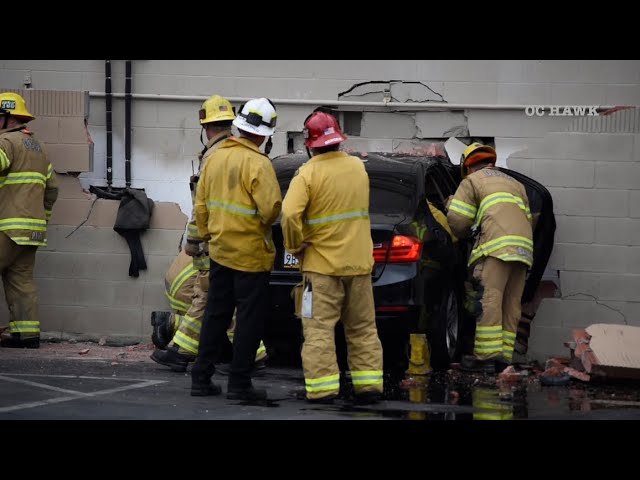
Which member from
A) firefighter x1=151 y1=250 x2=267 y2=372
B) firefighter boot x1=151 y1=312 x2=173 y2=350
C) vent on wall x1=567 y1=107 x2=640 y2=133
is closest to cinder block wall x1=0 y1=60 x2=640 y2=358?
vent on wall x1=567 y1=107 x2=640 y2=133

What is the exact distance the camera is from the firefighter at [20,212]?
9.63 meters

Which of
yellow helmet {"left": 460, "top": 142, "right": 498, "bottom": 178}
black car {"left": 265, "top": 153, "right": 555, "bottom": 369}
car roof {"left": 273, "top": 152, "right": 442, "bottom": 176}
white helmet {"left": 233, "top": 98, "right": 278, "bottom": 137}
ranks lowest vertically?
black car {"left": 265, "top": 153, "right": 555, "bottom": 369}

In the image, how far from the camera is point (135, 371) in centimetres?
875

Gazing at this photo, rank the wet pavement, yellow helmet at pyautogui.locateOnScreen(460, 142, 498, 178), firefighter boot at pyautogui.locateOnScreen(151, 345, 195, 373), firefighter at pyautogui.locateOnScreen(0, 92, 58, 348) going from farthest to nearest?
firefighter at pyautogui.locateOnScreen(0, 92, 58, 348) < yellow helmet at pyautogui.locateOnScreen(460, 142, 498, 178) < firefighter boot at pyautogui.locateOnScreen(151, 345, 195, 373) < the wet pavement

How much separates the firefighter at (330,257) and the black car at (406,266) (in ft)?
2.80

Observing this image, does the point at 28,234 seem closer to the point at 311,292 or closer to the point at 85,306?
the point at 85,306

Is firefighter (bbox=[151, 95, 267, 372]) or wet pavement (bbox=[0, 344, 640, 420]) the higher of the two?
firefighter (bbox=[151, 95, 267, 372])

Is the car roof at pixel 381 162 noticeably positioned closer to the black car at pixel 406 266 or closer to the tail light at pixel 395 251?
the black car at pixel 406 266

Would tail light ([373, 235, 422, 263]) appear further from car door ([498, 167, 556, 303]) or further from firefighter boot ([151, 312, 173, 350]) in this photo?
firefighter boot ([151, 312, 173, 350])

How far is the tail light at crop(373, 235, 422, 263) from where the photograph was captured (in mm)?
8203

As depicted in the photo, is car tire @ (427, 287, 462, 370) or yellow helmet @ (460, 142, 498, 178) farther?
yellow helmet @ (460, 142, 498, 178)

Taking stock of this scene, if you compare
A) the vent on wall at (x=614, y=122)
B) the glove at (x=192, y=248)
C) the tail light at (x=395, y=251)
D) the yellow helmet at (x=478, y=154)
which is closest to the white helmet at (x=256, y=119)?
the glove at (x=192, y=248)

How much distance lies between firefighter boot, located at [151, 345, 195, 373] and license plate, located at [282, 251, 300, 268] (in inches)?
41.0

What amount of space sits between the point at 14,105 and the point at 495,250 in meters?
4.26
